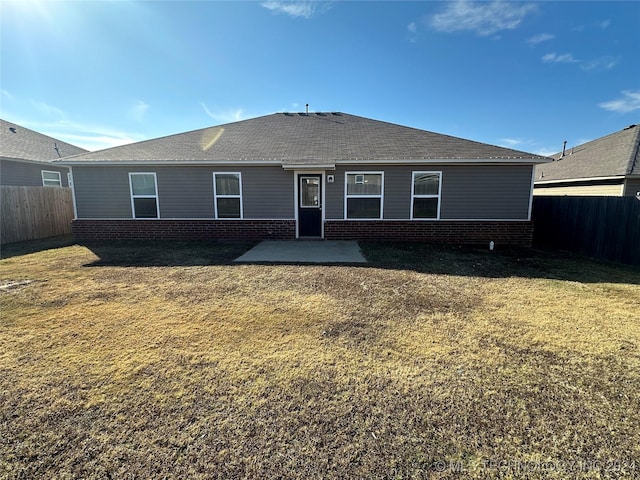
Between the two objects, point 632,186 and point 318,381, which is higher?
point 632,186

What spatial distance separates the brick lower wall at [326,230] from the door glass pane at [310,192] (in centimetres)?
79

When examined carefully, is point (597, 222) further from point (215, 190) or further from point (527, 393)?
point (215, 190)

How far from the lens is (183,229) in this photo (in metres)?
10.4

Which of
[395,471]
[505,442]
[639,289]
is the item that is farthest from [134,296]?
[639,289]

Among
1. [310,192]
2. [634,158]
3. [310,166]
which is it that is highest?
[634,158]

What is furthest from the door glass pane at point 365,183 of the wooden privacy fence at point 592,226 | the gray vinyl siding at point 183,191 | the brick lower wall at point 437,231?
the wooden privacy fence at point 592,226

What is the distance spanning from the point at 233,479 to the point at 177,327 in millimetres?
2447

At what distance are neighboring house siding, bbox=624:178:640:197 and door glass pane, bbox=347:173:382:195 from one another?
30.5ft

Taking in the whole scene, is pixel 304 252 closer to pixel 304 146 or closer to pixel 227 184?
pixel 227 184

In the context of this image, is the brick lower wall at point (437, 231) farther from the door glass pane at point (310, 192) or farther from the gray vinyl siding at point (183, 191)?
the gray vinyl siding at point (183, 191)

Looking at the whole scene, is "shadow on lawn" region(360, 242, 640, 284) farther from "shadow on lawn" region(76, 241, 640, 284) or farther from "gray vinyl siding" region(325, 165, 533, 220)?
"gray vinyl siding" region(325, 165, 533, 220)

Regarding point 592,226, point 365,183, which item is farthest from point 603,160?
point 365,183

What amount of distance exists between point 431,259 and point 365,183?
3.37 m

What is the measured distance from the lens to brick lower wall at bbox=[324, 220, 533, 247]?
385 inches
